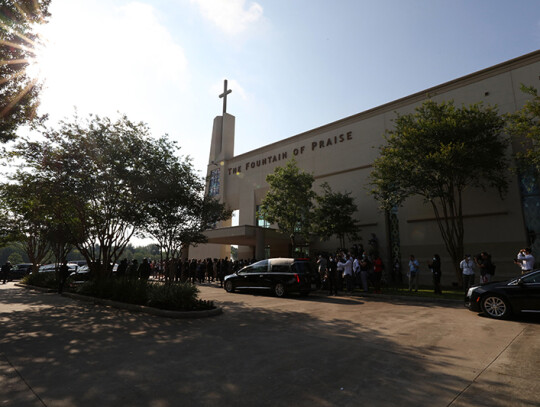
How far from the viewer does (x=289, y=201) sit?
2138cm

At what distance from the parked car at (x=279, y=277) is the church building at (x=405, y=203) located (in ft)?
27.7

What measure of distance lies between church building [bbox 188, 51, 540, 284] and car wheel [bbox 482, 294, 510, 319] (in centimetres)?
1279

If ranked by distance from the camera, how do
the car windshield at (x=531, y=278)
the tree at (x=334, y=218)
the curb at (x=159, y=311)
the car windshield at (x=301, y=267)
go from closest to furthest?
the car windshield at (x=531, y=278), the curb at (x=159, y=311), the car windshield at (x=301, y=267), the tree at (x=334, y=218)

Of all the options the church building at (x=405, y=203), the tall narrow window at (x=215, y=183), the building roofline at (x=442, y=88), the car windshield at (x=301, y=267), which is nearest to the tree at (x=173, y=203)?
the car windshield at (x=301, y=267)

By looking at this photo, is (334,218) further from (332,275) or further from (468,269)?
(468,269)

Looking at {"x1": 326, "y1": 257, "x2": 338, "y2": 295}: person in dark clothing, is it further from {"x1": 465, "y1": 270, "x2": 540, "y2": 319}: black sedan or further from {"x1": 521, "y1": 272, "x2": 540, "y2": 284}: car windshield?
{"x1": 521, "y1": 272, "x2": 540, "y2": 284}: car windshield

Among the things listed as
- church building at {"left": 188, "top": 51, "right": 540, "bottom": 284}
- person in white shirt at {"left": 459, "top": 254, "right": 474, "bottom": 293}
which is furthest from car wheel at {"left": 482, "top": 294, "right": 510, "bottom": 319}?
church building at {"left": 188, "top": 51, "right": 540, "bottom": 284}

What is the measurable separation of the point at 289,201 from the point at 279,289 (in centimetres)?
880

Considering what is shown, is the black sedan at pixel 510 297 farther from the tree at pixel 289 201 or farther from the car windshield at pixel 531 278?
the tree at pixel 289 201

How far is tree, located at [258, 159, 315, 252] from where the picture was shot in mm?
21219

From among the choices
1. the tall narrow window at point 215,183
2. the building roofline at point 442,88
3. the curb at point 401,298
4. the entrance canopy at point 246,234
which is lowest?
the curb at point 401,298

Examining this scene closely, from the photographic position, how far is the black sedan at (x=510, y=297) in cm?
763

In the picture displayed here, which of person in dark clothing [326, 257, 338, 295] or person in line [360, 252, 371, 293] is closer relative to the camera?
person in dark clothing [326, 257, 338, 295]

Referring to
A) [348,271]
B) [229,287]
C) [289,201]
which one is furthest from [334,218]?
[229,287]
